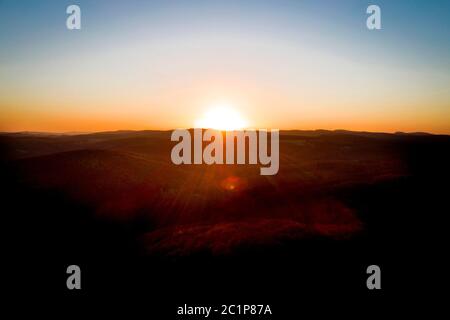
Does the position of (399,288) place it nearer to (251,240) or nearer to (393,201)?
(251,240)

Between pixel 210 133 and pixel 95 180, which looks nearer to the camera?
pixel 95 180

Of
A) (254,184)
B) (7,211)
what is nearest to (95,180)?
(7,211)
